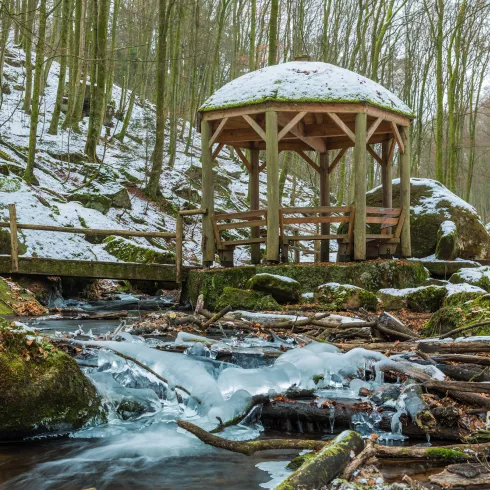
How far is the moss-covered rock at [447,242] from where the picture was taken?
13.3 m

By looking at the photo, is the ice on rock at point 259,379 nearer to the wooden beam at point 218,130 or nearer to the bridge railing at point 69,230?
the bridge railing at point 69,230

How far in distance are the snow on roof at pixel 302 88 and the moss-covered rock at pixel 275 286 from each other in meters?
3.33

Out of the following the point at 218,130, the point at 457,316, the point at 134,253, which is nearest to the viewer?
the point at 457,316

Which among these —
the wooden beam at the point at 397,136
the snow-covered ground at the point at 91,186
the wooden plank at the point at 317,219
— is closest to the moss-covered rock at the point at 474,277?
the wooden plank at the point at 317,219

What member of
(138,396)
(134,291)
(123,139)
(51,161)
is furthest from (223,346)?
(123,139)

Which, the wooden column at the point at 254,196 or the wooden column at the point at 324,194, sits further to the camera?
the wooden column at the point at 324,194

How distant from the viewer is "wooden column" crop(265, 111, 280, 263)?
408 inches

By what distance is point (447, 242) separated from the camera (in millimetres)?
13281

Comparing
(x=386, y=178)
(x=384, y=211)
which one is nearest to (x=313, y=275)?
(x=384, y=211)

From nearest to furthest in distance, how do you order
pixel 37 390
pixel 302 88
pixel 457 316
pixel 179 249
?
pixel 37 390, pixel 457 316, pixel 302 88, pixel 179 249

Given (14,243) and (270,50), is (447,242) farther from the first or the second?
(14,243)

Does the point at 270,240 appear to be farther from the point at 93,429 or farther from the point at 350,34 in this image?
the point at 350,34

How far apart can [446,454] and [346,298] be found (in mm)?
5785

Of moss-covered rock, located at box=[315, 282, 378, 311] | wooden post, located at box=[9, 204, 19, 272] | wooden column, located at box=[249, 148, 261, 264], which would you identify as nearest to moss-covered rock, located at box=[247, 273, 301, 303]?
moss-covered rock, located at box=[315, 282, 378, 311]
